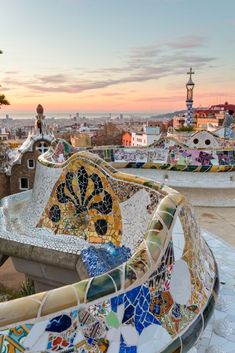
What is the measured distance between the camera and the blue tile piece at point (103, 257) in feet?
12.4

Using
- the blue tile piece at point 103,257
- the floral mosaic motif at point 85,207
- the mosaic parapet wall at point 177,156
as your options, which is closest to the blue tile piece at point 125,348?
the blue tile piece at point 103,257

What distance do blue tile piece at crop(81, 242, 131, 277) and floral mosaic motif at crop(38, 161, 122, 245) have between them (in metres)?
0.12

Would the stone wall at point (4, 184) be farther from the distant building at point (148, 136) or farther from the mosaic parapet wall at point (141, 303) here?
the distant building at point (148, 136)

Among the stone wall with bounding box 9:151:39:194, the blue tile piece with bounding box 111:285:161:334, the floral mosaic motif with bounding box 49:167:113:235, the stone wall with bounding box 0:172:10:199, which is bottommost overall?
the stone wall with bounding box 0:172:10:199

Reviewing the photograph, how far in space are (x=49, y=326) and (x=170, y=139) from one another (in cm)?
763

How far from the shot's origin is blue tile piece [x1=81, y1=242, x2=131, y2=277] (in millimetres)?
3793

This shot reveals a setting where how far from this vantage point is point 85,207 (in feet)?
14.7

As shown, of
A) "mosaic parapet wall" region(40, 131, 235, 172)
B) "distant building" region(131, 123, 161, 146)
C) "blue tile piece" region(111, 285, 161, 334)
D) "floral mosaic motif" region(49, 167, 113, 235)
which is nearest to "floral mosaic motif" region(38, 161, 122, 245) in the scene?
"floral mosaic motif" region(49, 167, 113, 235)

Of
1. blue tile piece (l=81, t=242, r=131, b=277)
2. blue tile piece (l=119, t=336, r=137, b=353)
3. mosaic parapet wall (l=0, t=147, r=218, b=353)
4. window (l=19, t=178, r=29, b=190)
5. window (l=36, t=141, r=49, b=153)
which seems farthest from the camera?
window (l=19, t=178, r=29, b=190)

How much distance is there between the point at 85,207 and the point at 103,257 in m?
0.74

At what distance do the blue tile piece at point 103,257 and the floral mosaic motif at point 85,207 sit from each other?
12 centimetres

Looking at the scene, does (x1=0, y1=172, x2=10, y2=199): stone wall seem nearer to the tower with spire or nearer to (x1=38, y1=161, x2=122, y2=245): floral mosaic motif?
(x1=38, y1=161, x2=122, y2=245): floral mosaic motif

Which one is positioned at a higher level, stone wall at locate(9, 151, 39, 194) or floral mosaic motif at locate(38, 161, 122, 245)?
floral mosaic motif at locate(38, 161, 122, 245)

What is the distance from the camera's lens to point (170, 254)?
253 cm
